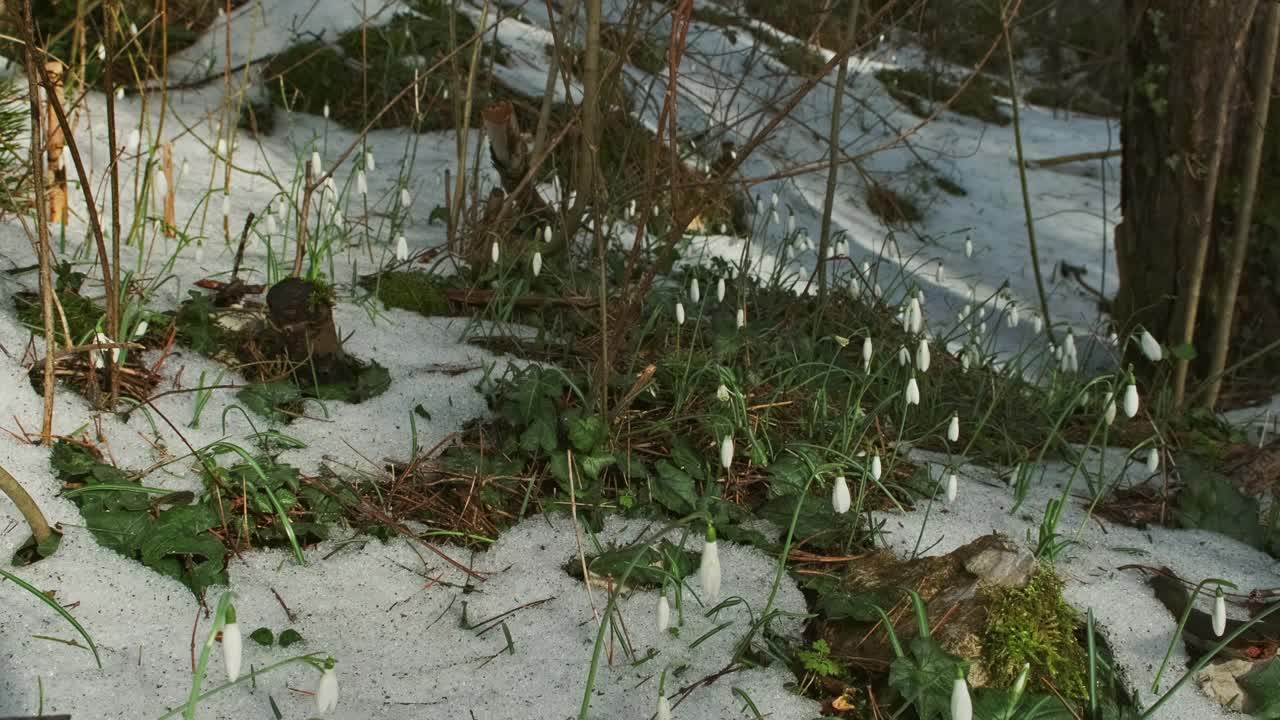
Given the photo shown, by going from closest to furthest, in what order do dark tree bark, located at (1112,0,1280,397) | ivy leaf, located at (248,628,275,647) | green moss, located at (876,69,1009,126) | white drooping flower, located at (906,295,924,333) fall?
ivy leaf, located at (248,628,275,647) → white drooping flower, located at (906,295,924,333) → dark tree bark, located at (1112,0,1280,397) → green moss, located at (876,69,1009,126)

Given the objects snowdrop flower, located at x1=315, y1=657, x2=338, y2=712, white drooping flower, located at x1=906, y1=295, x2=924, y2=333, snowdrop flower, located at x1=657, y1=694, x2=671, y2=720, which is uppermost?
white drooping flower, located at x1=906, y1=295, x2=924, y2=333

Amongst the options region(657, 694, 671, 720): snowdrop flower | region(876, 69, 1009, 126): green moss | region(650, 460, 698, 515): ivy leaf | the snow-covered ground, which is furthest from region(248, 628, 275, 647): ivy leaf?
region(876, 69, 1009, 126): green moss

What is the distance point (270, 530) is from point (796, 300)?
2.03m

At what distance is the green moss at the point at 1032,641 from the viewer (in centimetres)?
210

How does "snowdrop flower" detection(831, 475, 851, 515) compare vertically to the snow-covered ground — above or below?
above

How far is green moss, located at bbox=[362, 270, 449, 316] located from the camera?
144 inches

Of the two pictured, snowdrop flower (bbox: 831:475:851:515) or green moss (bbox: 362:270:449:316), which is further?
green moss (bbox: 362:270:449:316)

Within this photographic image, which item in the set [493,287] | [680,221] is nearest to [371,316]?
[493,287]

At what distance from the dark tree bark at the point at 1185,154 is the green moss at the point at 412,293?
2.69 m

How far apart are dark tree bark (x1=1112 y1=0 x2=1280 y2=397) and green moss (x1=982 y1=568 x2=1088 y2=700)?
231 cm

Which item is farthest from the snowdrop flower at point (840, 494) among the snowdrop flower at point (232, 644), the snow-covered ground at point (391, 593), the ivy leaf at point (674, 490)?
the snowdrop flower at point (232, 644)

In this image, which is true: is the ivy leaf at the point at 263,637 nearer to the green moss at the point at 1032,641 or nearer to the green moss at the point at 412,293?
the green moss at the point at 1032,641

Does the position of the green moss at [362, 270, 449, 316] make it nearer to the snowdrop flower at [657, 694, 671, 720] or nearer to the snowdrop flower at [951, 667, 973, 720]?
the snowdrop flower at [657, 694, 671, 720]

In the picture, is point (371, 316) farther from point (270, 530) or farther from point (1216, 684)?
point (1216, 684)
